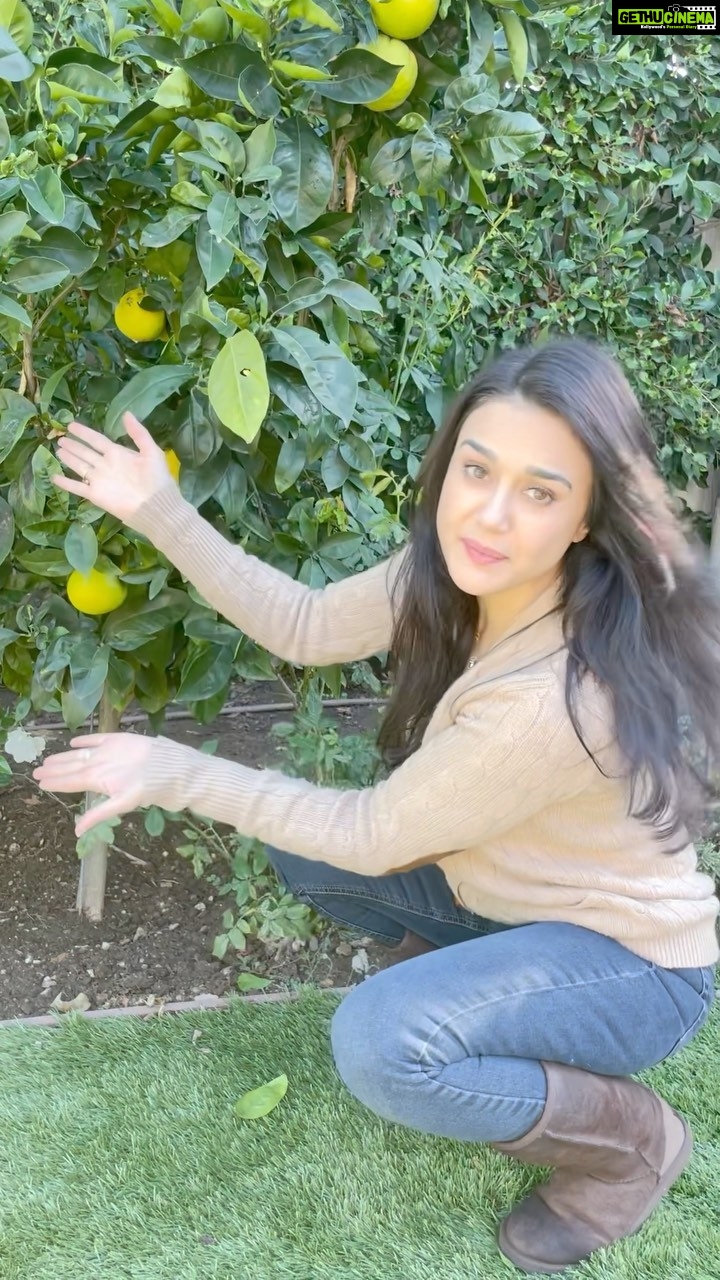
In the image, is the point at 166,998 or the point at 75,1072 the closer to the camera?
the point at 75,1072

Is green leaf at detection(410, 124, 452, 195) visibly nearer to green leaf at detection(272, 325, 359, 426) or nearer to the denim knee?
green leaf at detection(272, 325, 359, 426)

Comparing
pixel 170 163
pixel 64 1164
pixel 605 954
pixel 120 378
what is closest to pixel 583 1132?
pixel 605 954

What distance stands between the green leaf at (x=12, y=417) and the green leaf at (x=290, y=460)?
292 millimetres

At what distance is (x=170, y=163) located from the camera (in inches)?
48.6

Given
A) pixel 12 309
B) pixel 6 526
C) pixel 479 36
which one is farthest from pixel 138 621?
pixel 479 36

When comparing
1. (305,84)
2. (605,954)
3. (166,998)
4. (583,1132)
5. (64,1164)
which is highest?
(305,84)

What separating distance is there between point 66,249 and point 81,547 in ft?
1.08

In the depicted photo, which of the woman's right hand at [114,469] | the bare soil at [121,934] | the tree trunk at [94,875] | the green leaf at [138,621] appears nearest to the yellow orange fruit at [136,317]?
the woman's right hand at [114,469]

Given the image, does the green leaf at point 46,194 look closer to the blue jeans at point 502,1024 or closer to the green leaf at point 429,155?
the green leaf at point 429,155

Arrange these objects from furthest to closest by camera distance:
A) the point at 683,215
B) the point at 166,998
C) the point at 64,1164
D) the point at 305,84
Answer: the point at 683,215
the point at 166,998
the point at 64,1164
the point at 305,84

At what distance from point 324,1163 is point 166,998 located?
43cm

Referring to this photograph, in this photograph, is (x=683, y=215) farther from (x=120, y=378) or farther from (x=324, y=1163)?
(x=324, y=1163)

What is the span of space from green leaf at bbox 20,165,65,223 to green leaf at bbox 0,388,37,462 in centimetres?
26

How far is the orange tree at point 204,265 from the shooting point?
3.31 feet
